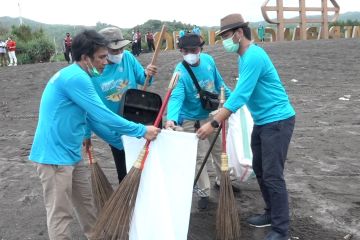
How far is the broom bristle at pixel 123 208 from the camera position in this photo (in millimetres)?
2834

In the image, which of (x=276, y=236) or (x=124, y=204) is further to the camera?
(x=276, y=236)

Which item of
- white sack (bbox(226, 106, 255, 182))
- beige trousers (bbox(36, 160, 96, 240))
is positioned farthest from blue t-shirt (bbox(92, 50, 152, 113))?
white sack (bbox(226, 106, 255, 182))

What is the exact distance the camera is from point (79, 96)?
8.67 ft

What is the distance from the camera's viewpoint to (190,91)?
3951 millimetres

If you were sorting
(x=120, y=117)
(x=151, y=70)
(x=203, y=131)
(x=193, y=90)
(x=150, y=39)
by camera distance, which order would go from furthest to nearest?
(x=150, y=39) → (x=193, y=90) → (x=151, y=70) → (x=203, y=131) → (x=120, y=117)

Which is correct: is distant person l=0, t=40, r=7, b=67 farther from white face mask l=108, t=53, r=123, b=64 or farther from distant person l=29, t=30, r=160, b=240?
distant person l=29, t=30, r=160, b=240

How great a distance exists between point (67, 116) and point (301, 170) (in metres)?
3.26

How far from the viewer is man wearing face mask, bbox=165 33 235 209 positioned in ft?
12.6

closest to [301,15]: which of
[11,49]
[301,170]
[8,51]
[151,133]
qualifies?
[11,49]

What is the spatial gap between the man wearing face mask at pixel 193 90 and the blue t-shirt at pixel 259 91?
0.80 metres

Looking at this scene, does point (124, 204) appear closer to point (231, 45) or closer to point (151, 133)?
point (151, 133)

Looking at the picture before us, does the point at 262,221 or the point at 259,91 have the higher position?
the point at 259,91

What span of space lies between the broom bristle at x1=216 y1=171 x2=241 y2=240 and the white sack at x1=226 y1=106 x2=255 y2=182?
63 centimetres

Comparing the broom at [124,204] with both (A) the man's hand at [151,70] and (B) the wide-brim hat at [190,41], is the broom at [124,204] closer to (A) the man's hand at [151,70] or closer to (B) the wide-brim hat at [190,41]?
(A) the man's hand at [151,70]
